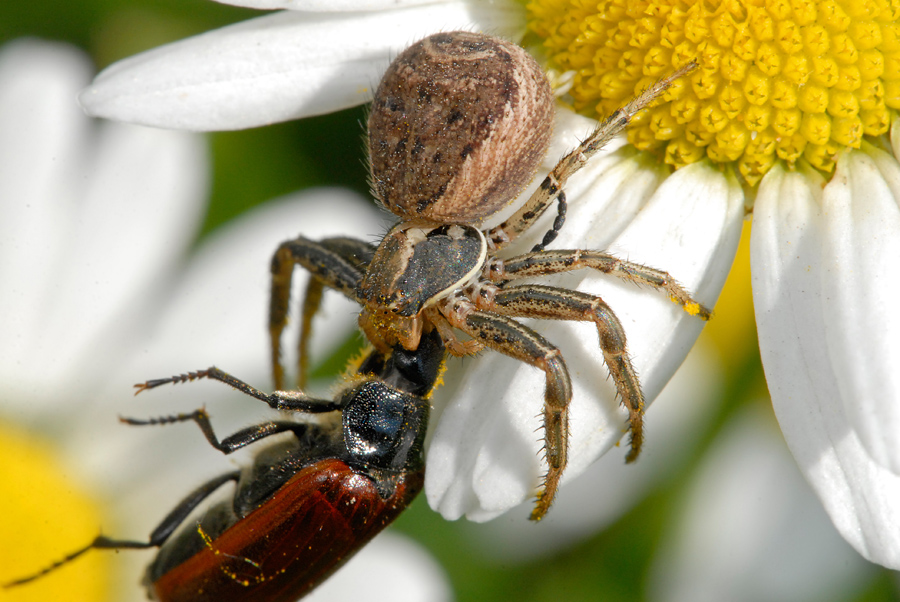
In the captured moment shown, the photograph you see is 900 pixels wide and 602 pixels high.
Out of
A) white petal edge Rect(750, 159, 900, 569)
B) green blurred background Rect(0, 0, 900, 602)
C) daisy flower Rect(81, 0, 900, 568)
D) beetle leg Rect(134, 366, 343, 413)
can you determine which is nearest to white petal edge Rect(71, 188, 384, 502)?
green blurred background Rect(0, 0, 900, 602)

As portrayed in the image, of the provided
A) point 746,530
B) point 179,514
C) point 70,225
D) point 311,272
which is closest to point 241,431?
point 179,514

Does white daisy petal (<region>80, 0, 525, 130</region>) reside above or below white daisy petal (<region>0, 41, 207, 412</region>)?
above

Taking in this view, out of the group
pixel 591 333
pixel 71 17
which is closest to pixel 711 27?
pixel 591 333

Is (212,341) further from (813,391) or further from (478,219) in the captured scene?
(813,391)

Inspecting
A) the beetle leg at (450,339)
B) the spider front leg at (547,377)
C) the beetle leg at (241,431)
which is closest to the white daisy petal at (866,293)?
the spider front leg at (547,377)


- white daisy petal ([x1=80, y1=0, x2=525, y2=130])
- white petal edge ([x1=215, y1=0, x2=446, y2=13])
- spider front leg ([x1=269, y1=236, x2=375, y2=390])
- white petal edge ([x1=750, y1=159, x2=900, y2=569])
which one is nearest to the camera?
→ white petal edge ([x1=750, y1=159, x2=900, y2=569])

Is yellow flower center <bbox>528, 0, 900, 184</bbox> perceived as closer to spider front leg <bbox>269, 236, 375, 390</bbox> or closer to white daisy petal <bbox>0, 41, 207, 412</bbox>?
spider front leg <bbox>269, 236, 375, 390</bbox>

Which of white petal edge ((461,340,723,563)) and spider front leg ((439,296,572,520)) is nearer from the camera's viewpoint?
spider front leg ((439,296,572,520))
